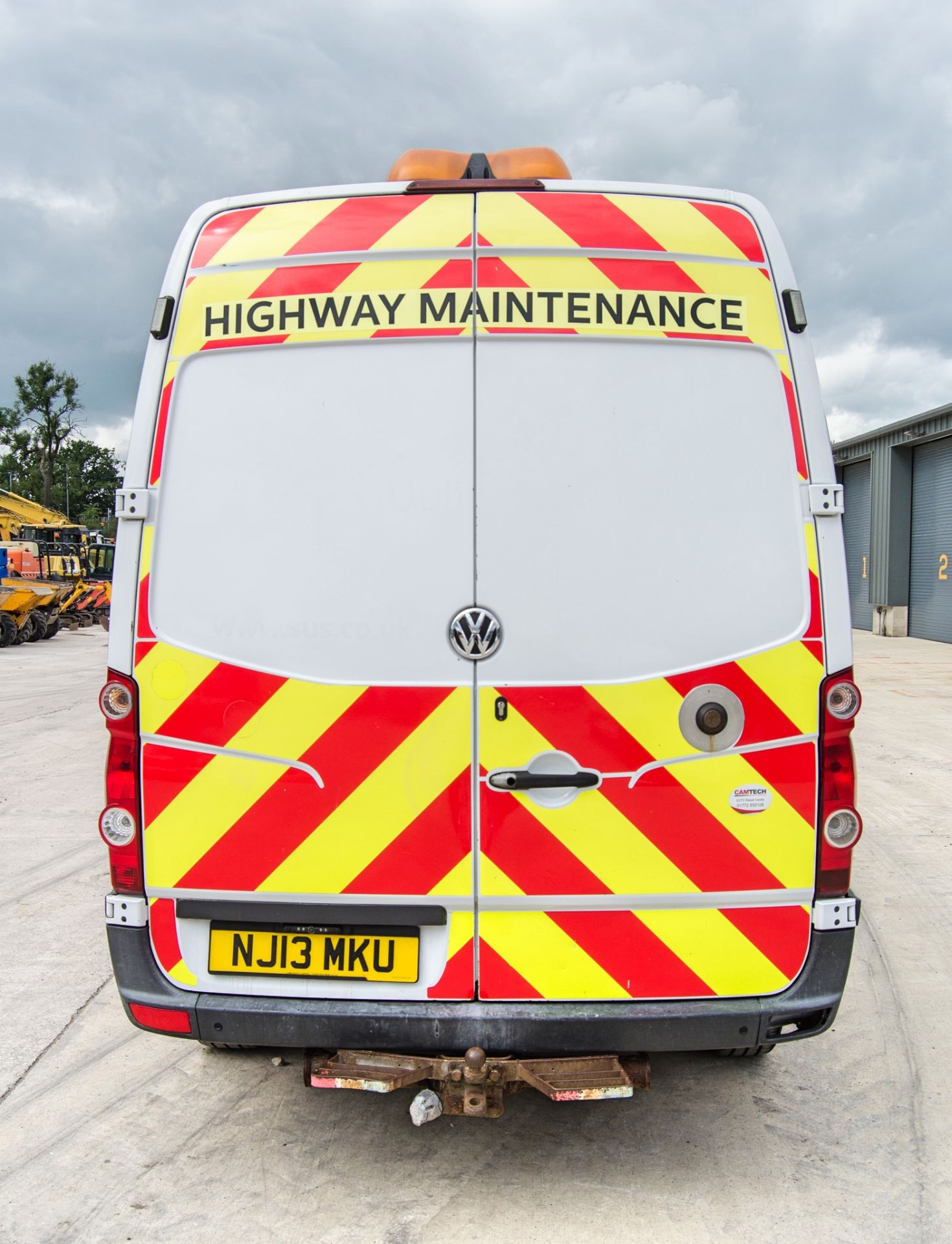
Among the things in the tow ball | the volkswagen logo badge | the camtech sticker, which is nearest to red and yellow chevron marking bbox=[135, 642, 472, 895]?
the volkswagen logo badge

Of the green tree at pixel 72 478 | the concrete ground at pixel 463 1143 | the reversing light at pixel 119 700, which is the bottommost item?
the concrete ground at pixel 463 1143

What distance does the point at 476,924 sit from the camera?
2.47 m

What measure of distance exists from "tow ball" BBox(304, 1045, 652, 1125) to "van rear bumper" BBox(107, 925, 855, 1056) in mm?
47

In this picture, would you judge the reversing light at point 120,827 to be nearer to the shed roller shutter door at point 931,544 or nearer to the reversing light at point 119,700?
the reversing light at point 119,700

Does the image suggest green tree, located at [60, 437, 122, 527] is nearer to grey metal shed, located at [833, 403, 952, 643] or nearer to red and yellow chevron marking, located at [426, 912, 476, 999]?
grey metal shed, located at [833, 403, 952, 643]

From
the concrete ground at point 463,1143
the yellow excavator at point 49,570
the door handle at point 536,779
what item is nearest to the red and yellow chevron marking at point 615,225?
the door handle at point 536,779

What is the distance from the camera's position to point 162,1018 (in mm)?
2545

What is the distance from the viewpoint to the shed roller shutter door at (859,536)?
26.2 metres

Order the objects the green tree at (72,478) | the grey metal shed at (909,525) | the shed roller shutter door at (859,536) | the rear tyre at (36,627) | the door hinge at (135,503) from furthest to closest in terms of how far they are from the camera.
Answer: the green tree at (72,478) → the shed roller shutter door at (859,536) → the rear tyre at (36,627) → the grey metal shed at (909,525) → the door hinge at (135,503)

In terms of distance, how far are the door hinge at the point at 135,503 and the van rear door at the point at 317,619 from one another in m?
0.04

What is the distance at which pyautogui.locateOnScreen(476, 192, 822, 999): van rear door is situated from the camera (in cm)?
245

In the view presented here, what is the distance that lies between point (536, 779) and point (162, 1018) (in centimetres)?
117

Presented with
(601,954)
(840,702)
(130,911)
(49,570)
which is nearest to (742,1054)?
(601,954)

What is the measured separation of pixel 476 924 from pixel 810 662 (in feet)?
3.56
